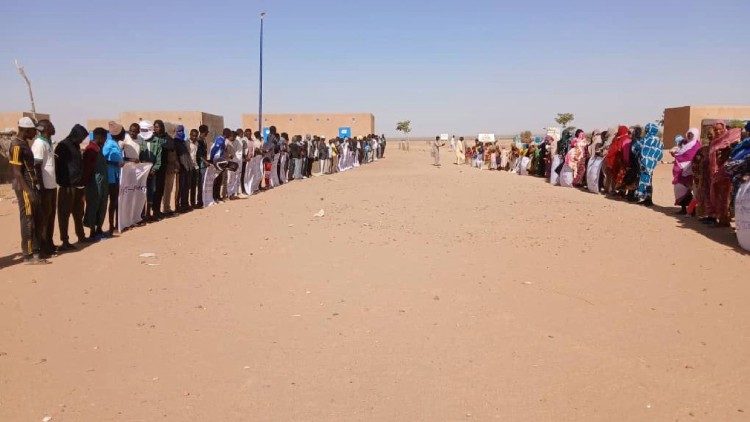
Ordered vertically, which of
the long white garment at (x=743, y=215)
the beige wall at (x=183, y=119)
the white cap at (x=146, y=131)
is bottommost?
the long white garment at (x=743, y=215)

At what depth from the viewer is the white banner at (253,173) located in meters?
15.0

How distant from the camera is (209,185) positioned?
12.4 meters

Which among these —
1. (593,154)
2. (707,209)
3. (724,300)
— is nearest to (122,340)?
(724,300)

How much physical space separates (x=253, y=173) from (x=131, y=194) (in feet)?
20.2

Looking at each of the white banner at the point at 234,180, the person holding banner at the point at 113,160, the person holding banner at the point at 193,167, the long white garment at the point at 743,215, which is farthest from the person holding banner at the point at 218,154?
the long white garment at the point at 743,215

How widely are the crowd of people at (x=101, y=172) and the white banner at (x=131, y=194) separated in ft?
0.26

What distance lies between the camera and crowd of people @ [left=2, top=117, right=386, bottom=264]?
681 centimetres

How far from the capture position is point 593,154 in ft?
51.6

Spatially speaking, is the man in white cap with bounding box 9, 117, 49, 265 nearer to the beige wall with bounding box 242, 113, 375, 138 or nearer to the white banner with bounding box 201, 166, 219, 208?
the white banner with bounding box 201, 166, 219, 208

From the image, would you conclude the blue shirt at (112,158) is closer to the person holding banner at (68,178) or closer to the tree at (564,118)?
the person holding banner at (68,178)

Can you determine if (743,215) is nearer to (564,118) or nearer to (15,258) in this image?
(15,258)

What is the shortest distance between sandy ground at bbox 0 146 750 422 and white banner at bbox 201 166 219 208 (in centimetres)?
369

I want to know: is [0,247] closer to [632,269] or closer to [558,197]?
[632,269]

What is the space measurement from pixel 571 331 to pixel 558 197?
9673mm
